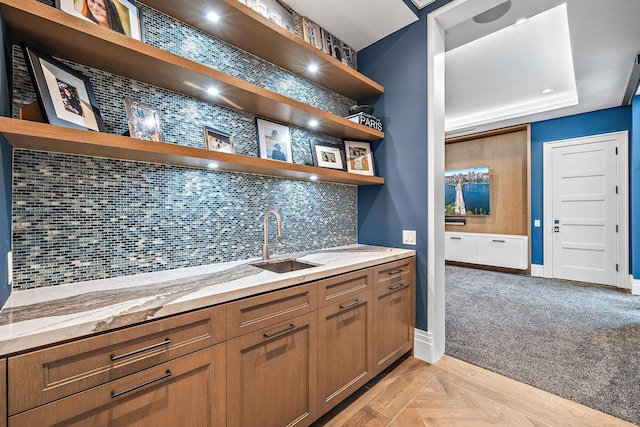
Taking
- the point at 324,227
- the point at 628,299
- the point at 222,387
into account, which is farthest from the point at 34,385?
the point at 628,299

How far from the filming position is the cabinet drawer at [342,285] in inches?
59.5

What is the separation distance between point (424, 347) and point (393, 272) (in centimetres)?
74

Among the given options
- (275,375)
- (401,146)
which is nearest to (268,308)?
(275,375)

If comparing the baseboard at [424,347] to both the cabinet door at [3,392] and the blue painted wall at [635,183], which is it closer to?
the cabinet door at [3,392]

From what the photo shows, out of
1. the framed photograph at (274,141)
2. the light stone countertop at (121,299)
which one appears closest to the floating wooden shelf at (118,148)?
the framed photograph at (274,141)

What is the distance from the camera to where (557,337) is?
2.64m

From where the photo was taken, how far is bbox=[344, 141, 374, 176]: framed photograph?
2471 millimetres

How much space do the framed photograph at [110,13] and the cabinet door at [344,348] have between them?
1.72 meters

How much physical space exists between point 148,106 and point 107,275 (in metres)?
0.89

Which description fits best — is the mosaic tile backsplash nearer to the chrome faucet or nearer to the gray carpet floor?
the chrome faucet

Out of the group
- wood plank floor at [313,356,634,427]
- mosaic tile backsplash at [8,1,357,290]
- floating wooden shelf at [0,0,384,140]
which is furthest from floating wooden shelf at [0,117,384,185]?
wood plank floor at [313,356,634,427]

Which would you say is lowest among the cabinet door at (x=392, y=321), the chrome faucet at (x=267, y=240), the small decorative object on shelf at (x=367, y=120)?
the cabinet door at (x=392, y=321)

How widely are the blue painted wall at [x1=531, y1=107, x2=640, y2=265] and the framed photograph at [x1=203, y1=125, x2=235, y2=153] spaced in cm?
555

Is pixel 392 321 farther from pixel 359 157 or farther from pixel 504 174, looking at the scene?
pixel 504 174
